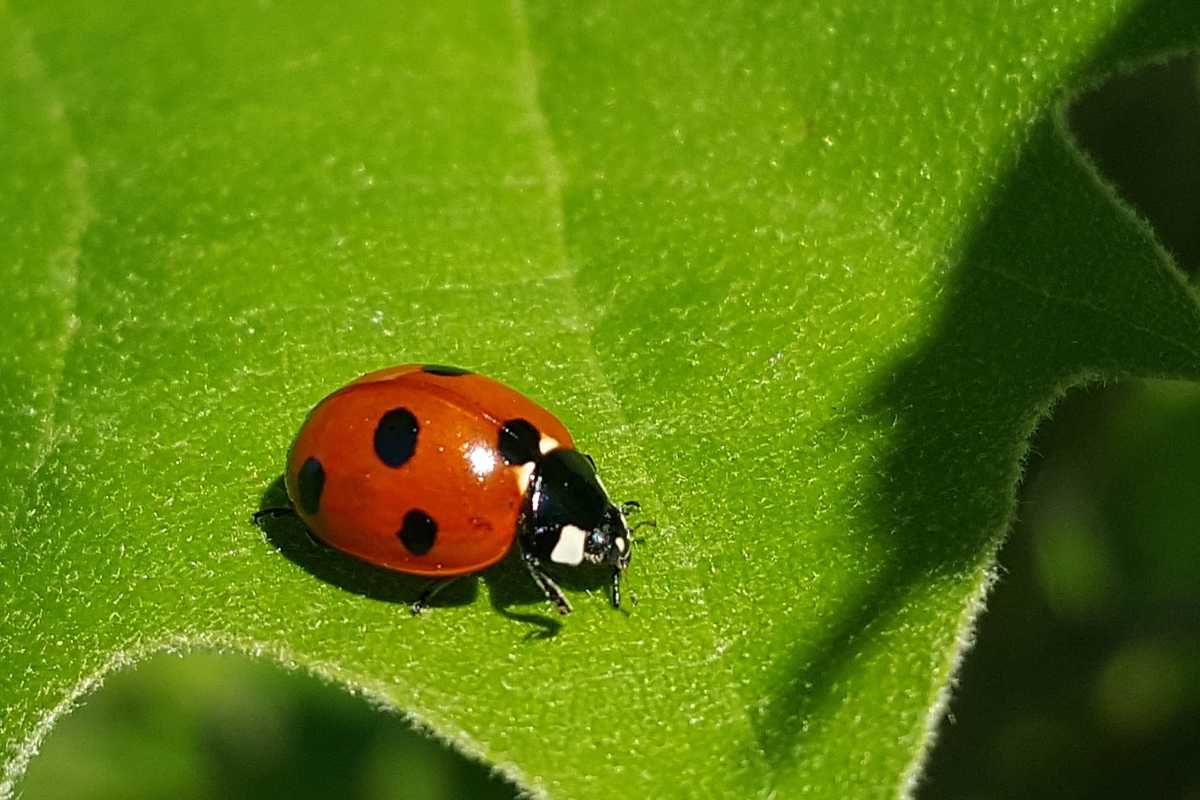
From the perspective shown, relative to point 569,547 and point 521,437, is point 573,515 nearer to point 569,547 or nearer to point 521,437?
point 569,547

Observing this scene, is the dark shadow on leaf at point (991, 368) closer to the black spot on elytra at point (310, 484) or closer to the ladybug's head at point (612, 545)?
the ladybug's head at point (612, 545)

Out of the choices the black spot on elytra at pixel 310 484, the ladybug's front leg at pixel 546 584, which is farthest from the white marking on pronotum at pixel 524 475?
the black spot on elytra at pixel 310 484

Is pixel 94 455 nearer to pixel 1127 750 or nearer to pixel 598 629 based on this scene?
pixel 598 629

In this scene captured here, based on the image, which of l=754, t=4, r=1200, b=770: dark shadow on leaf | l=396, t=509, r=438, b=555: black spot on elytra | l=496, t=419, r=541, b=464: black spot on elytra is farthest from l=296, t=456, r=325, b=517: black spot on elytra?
l=754, t=4, r=1200, b=770: dark shadow on leaf

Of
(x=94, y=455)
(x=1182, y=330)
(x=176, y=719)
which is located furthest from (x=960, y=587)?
(x=176, y=719)

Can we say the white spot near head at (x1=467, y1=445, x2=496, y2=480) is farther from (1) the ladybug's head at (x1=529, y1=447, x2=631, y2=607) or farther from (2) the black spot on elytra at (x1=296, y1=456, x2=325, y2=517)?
(2) the black spot on elytra at (x1=296, y1=456, x2=325, y2=517)
